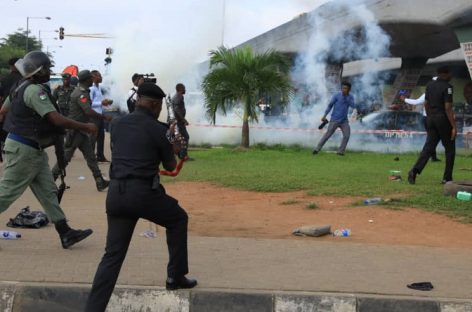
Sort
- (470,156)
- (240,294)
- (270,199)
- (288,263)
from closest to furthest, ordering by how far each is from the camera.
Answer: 1. (240,294)
2. (288,263)
3. (270,199)
4. (470,156)

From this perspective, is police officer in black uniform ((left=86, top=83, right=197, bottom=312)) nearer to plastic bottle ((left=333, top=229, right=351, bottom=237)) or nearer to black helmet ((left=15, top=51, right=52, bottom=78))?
black helmet ((left=15, top=51, right=52, bottom=78))

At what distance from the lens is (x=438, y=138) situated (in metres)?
10.6

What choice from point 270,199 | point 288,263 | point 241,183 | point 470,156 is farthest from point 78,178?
point 470,156

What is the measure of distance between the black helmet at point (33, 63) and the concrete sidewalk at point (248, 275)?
1.65 m

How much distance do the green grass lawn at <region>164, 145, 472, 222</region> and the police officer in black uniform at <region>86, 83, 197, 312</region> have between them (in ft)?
15.7

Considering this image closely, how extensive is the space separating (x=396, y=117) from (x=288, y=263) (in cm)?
1406

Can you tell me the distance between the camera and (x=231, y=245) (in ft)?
22.1

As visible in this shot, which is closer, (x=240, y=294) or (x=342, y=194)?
(x=240, y=294)

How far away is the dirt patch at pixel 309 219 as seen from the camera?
7402 mm

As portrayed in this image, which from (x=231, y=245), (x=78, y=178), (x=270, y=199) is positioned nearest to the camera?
(x=231, y=245)

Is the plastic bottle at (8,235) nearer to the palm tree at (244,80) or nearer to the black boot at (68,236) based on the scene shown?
the black boot at (68,236)

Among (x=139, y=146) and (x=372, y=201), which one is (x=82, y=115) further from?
(x=139, y=146)

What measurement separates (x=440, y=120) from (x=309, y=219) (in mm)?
3319

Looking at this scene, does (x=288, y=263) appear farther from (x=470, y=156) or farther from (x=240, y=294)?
(x=470, y=156)
